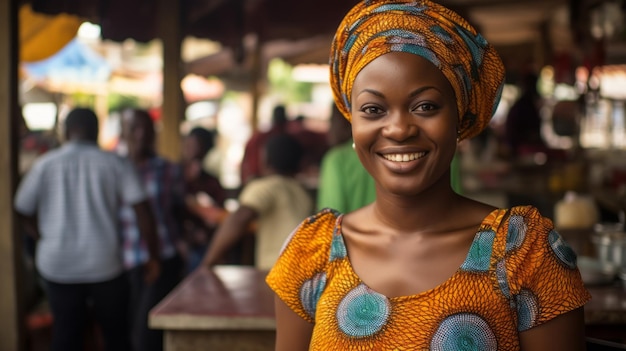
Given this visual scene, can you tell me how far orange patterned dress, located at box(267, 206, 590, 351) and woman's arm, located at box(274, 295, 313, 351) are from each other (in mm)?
106

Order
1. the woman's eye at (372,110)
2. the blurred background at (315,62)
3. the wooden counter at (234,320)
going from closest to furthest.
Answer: the woman's eye at (372,110) → the wooden counter at (234,320) → the blurred background at (315,62)

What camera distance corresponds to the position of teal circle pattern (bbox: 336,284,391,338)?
1612 mm

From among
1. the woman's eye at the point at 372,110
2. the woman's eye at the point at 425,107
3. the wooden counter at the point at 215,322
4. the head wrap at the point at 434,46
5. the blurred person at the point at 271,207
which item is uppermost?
the head wrap at the point at 434,46

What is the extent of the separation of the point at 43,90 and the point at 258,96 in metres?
4.10

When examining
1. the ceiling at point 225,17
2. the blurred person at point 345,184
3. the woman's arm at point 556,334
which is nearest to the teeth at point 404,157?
the woman's arm at point 556,334

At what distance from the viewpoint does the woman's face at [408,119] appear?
1.61 meters

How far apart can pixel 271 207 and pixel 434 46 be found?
298 cm

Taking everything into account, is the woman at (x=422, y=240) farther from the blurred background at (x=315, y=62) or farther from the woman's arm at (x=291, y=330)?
the blurred background at (x=315, y=62)

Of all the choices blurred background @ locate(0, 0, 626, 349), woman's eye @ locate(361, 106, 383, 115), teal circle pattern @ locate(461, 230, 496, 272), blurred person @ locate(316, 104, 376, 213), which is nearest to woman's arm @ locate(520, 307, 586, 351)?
teal circle pattern @ locate(461, 230, 496, 272)

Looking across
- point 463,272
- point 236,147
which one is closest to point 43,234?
point 463,272

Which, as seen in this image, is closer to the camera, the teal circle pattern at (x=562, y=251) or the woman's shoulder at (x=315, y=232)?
the teal circle pattern at (x=562, y=251)

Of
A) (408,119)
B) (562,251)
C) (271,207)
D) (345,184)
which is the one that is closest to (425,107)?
(408,119)

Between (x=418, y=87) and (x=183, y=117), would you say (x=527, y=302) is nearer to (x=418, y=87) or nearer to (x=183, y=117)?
(x=418, y=87)

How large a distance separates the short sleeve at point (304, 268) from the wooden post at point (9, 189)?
339 centimetres
